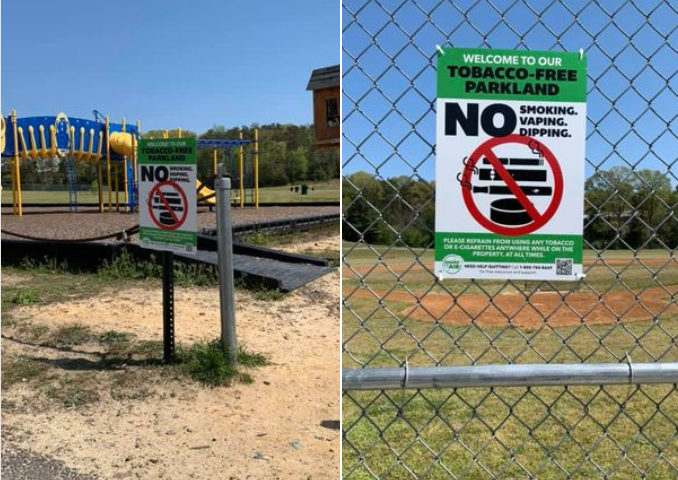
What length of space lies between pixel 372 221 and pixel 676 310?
1311cm

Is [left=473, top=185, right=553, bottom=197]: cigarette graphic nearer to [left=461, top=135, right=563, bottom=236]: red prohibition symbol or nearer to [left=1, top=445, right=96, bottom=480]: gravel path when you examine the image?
[left=461, top=135, right=563, bottom=236]: red prohibition symbol

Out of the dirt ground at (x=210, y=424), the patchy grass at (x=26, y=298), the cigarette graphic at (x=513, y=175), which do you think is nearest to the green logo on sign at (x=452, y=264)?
the cigarette graphic at (x=513, y=175)

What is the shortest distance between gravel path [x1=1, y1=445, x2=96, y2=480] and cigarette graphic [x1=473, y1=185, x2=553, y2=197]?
2496 millimetres

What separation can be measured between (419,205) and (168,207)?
3420 millimetres

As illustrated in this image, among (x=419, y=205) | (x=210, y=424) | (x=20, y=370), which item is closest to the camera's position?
(x=419, y=205)

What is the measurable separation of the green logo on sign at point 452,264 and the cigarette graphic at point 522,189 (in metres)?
0.19

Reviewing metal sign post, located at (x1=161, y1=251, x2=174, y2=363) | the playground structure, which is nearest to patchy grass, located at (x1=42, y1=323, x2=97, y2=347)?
metal sign post, located at (x1=161, y1=251, x2=174, y2=363)

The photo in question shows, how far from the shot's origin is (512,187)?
1787mm

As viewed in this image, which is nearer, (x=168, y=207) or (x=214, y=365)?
(x=214, y=365)

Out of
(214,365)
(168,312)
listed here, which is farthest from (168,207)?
(214,365)

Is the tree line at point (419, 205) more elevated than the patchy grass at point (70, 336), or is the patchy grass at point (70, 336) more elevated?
the tree line at point (419, 205)

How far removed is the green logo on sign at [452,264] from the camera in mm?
1806

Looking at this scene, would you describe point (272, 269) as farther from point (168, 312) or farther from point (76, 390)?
point (76, 390)

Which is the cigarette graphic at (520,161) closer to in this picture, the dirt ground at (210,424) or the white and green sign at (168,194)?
the dirt ground at (210,424)
